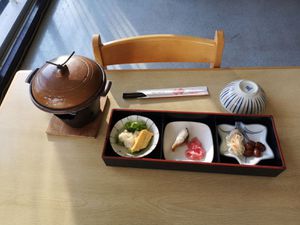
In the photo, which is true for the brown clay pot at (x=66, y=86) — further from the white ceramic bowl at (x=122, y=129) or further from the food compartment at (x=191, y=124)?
the food compartment at (x=191, y=124)

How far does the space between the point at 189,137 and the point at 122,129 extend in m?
0.20

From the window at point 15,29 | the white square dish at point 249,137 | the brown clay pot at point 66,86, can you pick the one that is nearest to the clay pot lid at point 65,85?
the brown clay pot at point 66,86

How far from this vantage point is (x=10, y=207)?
2.06ft

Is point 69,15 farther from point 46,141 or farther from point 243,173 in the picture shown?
point 243,173

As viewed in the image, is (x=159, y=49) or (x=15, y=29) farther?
(x=15, y=29)

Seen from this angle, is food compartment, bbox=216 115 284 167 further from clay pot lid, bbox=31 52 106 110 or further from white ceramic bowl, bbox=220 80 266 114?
clay pot lid, bbox=31 52 106 110

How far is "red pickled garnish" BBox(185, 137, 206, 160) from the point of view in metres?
0.68

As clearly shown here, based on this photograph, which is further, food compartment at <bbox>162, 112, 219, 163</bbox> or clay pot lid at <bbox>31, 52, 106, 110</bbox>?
food compartment at <bbox>162, 112, 219, 163</bbox>

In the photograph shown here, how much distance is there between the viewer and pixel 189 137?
73 centimetres

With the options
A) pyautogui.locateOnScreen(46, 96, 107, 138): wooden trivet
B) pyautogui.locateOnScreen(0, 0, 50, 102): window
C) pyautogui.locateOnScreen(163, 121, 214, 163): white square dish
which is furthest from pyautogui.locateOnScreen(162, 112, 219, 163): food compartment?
pyautogui.locateOnScreen(0, 0, 50, 102): window

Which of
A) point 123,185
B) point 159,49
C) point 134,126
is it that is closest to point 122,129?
point 134,126

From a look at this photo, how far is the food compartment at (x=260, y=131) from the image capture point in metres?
0.65

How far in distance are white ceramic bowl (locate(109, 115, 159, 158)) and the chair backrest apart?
0.29 metres

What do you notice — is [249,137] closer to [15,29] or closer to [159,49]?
[159,49]
